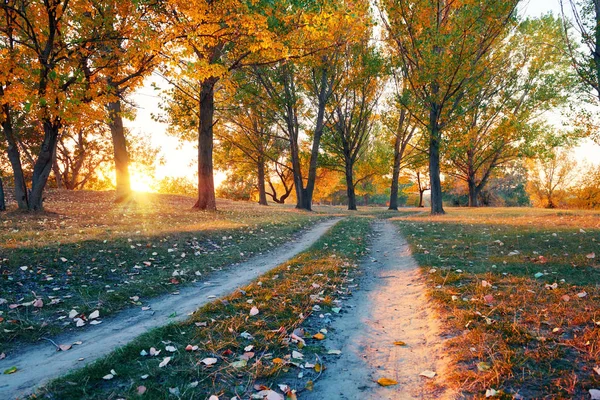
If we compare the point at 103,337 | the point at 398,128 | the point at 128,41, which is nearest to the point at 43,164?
the point at 128,41

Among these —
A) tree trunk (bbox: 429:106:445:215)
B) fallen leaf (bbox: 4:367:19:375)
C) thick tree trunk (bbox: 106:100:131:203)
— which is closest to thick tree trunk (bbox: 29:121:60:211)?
thick tree trunk (bbox: 106:100:131:203)

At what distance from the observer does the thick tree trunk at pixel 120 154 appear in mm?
20188

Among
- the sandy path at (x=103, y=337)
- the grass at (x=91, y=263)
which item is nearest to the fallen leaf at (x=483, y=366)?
the sandy path at (x=103, y=337)

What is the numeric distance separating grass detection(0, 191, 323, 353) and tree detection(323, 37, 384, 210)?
18496mm

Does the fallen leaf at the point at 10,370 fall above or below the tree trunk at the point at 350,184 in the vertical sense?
below

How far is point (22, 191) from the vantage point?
1359 cm

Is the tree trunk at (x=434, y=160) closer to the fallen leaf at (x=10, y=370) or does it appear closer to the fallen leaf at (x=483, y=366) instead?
the fallen leaf at (x=483, y=366)

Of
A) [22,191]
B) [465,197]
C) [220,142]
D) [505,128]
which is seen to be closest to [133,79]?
[22,191]

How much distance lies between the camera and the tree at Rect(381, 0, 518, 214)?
16984mm

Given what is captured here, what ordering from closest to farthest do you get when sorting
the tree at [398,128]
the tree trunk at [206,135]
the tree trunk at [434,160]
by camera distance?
1. the tree trunk at [206,135]
2. the tree trunk at [434,160]
3. the tree at [398,128]

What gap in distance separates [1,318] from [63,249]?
326 centimetres

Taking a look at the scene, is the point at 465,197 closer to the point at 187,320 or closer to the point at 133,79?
the point at 133,79

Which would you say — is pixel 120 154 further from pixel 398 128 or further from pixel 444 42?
pixel 398 128

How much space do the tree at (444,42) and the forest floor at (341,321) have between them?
38.2 feet
